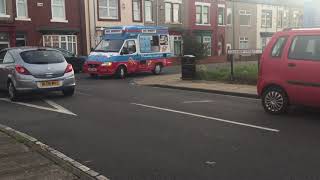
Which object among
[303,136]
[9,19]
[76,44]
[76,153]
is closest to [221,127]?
[303,136]

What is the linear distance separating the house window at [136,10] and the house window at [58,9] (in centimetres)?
690

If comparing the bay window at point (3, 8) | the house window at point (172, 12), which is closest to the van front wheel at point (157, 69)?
the bay window at point (3, 8)

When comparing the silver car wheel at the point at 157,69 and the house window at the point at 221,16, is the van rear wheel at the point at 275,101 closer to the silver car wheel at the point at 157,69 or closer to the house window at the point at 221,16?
the silver car wheel at the point at 157,69

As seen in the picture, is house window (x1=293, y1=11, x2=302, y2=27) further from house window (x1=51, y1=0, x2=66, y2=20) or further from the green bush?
the green bush

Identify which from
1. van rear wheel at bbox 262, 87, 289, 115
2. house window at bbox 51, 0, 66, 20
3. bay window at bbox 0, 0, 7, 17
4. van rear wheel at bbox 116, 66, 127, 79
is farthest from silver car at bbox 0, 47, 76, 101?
house window at bbox 51, 0, 66, 20

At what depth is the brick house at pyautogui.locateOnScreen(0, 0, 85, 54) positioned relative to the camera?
3212 cm

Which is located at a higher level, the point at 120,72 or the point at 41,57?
the point at 41,57

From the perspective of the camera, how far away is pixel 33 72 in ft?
45.7

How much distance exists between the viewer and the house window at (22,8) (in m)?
32.5

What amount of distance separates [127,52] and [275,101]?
44.7 feet

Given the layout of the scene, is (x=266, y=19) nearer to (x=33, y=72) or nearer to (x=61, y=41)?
(x=61, y=41)

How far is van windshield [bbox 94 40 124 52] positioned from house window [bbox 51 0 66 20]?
38.2 ft

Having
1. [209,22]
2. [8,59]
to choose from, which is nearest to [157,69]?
[8,59]

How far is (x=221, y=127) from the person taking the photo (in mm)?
9281
